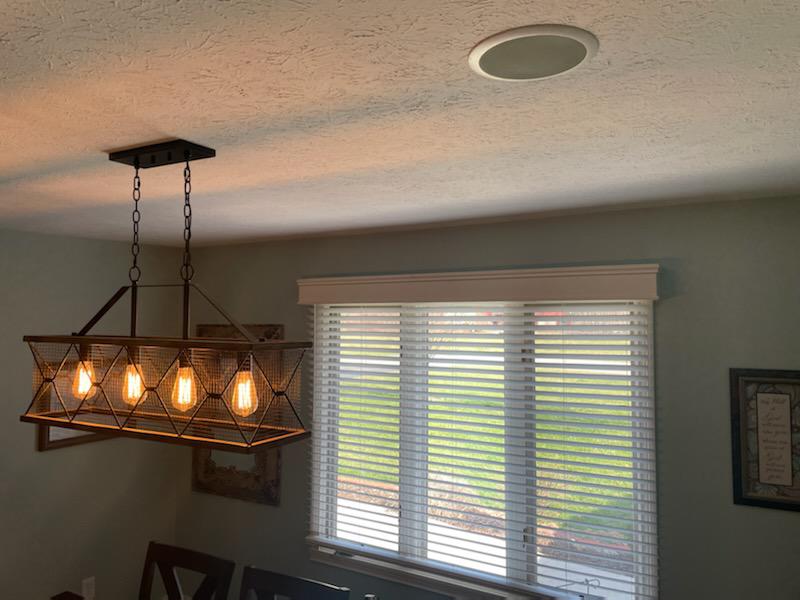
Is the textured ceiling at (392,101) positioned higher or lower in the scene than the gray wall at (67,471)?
higher

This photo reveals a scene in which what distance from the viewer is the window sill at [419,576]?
2.76 meters

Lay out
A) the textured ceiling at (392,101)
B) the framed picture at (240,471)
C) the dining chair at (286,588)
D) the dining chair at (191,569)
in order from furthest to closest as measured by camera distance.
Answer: the framed picture at (240,471)
the dining chair at (191,569)
the dining chair at (286,588)
the textured ceiling at (392,101)

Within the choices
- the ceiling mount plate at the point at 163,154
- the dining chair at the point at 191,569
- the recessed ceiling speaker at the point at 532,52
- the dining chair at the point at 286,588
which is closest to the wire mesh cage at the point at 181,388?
the ceiling mount plate at the point at 163,154

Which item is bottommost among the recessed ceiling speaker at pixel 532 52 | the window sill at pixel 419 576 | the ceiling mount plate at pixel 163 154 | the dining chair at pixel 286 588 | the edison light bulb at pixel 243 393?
the window sill at pixel 419 576

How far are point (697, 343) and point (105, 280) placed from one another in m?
3.18

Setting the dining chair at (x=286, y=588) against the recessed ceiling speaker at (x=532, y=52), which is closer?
the recessed ceiling speaker at (x=532, y=52)

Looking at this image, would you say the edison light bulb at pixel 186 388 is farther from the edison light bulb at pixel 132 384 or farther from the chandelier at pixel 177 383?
the edison light bulb at pixel 132 384

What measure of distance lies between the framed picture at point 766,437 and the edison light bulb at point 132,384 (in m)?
2.11

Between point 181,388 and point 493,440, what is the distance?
1.72 meters

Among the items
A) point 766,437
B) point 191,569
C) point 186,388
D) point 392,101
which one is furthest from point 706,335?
point 191,569

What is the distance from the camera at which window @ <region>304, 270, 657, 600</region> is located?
2.58 metres

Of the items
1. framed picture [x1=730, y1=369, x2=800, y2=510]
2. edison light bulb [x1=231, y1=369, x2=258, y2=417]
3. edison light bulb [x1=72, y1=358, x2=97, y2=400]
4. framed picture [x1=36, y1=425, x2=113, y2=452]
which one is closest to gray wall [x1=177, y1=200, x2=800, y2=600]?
framed picture [x1=730, y1=369, x2=800, y2=510]

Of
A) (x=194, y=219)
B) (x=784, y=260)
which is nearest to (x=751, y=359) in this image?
(x=784, y=260)

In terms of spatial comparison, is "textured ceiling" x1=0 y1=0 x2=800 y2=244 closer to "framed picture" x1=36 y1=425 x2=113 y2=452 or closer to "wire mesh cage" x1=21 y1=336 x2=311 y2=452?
"wire mesh cage" x1=21 y1=336 x2=311 y2=452
